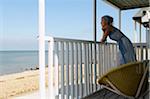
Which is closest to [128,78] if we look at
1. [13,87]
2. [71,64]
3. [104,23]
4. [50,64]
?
[71,64]

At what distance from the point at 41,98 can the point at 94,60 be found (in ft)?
6.73

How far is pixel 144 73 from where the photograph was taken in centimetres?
A: 369

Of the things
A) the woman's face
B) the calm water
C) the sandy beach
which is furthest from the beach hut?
the sandy beach

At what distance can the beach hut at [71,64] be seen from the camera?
10.8 ft

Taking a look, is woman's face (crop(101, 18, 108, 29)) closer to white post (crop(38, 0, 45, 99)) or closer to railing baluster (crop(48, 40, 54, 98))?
railing baluster (crop(48, 40, 54, 98))

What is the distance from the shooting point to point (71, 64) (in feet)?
13.6

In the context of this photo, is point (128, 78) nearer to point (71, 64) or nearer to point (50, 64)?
point (71, 64)

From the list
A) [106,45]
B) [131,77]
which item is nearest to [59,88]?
[131,77]

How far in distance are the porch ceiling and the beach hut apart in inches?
69.5

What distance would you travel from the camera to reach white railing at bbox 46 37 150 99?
3.63m

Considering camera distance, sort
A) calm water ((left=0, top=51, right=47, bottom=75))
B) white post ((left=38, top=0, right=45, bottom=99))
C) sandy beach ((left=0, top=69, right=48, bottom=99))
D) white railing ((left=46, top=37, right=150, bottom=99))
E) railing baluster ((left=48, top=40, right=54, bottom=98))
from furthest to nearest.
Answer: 1. sandy beach ((left=0, top=69, right=48, bottom=99))
2. calm water ((left=0, top=51, right=47, bottom=75))
3. white railing ((left=46, top=37, right=150, bottom=99))
4. railing baluster ((left=48, top=40, right=54, bottom=98))
5. white post ((left=38, top=0, right=45, bottom=99))

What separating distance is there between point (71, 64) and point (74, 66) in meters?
0.16

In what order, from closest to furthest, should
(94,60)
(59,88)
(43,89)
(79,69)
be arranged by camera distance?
(43,89)
(59,88)
(79,69)
(94,60)

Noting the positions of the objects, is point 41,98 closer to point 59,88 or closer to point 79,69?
point 59,88
